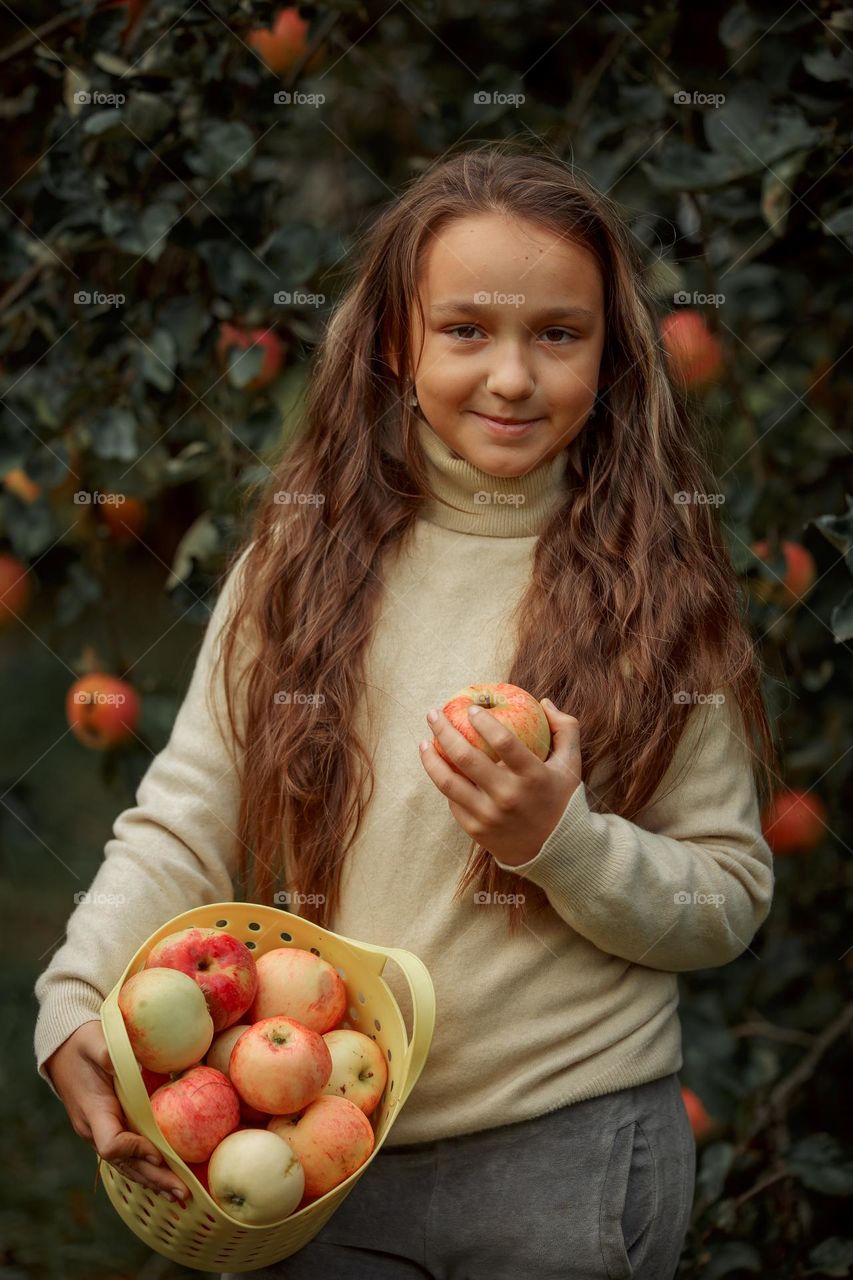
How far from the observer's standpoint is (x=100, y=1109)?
3.35 ft

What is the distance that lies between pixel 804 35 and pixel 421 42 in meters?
0.74

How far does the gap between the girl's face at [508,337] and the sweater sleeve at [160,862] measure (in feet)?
1.03

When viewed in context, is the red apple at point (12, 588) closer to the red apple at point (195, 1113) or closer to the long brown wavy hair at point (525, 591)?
the long brown wavy hair at point (525, 591)

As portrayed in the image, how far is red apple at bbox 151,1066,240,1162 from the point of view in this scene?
98 centimetres

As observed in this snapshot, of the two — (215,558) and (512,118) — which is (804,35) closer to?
(512,118)

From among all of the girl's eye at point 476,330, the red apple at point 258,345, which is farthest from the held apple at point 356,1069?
the red apple at point 258,345

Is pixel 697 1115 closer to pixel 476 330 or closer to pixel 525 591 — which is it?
pixel 525 591

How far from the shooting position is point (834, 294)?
1.71m

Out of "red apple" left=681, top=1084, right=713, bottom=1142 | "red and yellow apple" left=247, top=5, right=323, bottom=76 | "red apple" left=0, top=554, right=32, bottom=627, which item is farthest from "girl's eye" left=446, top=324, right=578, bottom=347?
"red apple" left=681, top=1084, right=713, bottom=1142

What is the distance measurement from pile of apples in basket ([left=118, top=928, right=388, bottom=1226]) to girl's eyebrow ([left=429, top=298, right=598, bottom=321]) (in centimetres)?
55

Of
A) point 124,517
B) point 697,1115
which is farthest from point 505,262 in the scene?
point 697,1115

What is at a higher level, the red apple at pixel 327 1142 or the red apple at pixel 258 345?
the red apple at pixel 258 345

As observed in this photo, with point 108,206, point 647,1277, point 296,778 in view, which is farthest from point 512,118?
point 647,1277

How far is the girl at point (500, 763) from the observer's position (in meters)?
1.09
